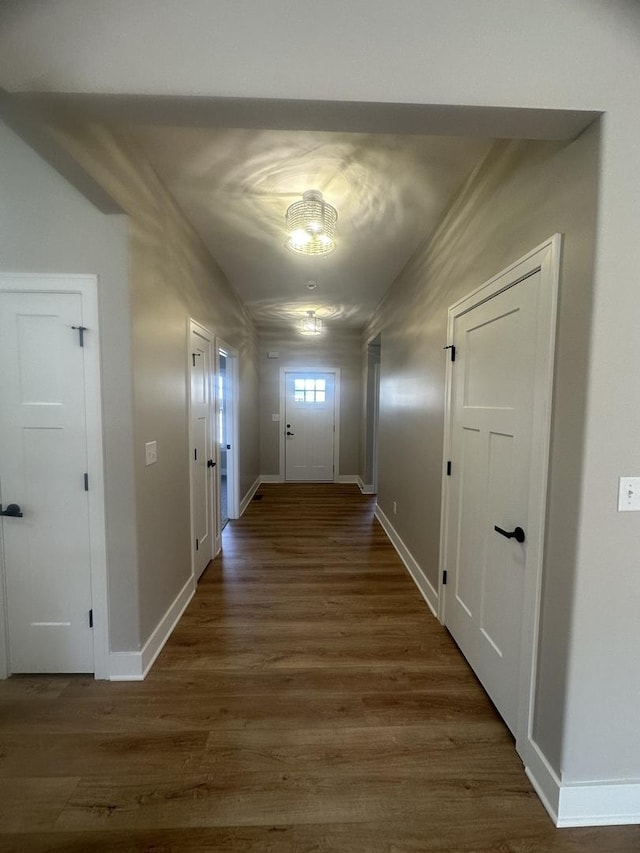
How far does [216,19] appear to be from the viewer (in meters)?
0.97

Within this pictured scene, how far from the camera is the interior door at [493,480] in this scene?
1.35 meters

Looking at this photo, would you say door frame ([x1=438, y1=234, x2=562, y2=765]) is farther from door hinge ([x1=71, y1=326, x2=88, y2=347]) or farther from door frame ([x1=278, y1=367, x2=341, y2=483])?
door frame ([x1=278, y1=367, x2=341, y2=483])

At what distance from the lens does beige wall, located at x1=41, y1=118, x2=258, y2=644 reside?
4.87 feet

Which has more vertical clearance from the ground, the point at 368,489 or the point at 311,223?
the point at 311,223

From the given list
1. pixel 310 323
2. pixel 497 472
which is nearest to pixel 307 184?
pixel 497 472

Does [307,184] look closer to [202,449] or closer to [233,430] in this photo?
[202,449]

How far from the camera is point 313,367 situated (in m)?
5.83

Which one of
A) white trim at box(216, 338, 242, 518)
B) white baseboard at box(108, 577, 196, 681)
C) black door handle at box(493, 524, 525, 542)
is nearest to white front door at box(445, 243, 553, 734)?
black door handle at box(493, 524, 525, 542)

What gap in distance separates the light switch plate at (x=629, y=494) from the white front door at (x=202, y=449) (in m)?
2.38

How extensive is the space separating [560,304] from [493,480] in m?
0.81

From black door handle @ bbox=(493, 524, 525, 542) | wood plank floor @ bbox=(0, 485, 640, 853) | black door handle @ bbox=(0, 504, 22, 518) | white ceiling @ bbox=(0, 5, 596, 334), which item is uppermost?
white ceiling @ bbox=(0, 5, 596, 334)

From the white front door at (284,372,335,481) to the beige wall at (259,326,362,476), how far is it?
172mm

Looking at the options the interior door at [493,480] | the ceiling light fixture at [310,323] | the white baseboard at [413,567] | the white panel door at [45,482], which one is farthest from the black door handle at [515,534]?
the ceiling light fixture at [310,323]

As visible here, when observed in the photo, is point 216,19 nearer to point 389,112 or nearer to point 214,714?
point 389,112
